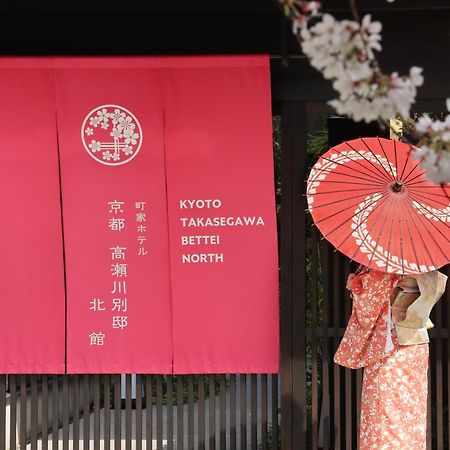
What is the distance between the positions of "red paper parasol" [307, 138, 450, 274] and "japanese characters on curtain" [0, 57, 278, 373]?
0.68 meters

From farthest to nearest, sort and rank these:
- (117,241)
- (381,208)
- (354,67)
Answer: (117,241) → (381,208) → (354,67)

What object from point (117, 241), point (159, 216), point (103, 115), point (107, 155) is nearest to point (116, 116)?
point (103, 115)

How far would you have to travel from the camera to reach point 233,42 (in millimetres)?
7129

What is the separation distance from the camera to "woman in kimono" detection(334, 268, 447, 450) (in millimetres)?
6305

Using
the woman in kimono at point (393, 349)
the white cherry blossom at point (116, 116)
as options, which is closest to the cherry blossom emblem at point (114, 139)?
the white cherry blossom at point (116, 116)

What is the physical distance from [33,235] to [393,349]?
2718 mm

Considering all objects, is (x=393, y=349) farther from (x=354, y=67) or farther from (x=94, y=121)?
(x=354, y=67)

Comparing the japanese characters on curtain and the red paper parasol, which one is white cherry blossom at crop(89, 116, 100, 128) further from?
the red paper parasol

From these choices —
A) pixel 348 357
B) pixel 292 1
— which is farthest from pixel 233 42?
pixel 292 1

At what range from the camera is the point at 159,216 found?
6.95 meters

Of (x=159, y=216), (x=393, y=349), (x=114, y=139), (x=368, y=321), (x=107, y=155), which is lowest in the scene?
(x=393, y=349)

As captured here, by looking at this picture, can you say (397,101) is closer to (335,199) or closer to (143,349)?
(335,199)

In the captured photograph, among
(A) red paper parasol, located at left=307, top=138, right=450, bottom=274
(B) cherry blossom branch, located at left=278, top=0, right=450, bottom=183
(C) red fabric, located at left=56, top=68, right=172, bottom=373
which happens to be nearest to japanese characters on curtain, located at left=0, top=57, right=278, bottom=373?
(C) red fabric, located at left=56, top=68, right=172, bottom=373

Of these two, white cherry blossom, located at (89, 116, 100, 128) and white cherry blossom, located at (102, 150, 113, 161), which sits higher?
white cherry blossom, located at (89, 116, 100, 128)
